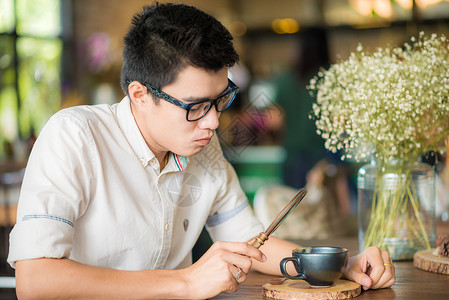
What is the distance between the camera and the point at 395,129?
4.86 ft

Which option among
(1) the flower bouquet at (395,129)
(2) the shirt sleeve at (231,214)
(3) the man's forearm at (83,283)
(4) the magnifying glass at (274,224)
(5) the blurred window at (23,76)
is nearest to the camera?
(3) the man's forearm at (83,283)

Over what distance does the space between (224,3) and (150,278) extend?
626 centimetres

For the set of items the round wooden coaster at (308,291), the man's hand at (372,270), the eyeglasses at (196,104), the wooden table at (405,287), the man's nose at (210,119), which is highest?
the eyeglasses at (196,104)

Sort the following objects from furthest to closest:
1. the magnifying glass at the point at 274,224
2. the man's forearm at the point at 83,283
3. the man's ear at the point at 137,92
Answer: the man's ear at the point at 137,92
the magnifying glass at the point at 274,224
the man's forearm at the point at 83,283

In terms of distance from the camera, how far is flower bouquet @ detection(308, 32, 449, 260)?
1.47 m

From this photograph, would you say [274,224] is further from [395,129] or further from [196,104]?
[395,129]

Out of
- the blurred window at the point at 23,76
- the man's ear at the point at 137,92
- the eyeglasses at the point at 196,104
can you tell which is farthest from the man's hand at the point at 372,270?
the blurred window at the point at 23,76

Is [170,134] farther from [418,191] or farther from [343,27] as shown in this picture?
[343,27]

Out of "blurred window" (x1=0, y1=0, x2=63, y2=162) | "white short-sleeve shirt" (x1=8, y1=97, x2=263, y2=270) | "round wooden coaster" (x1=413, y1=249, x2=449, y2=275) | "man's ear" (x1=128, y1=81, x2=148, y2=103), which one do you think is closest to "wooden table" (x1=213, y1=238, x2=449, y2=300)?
"round wooden coaster" (x1=413, y1=249, x2=449, y2=275)

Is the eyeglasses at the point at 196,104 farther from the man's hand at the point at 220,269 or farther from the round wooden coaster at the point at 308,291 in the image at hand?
the round wooden coaster at the point at 308,291

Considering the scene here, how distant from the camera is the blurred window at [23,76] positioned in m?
4.72

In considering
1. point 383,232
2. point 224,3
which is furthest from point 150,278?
point 224,3

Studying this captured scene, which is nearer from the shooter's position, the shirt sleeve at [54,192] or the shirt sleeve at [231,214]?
the shirt sleeve at [54,192]

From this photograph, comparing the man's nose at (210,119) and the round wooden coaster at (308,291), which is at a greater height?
the man's nose at (210,119)
